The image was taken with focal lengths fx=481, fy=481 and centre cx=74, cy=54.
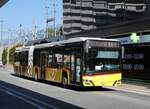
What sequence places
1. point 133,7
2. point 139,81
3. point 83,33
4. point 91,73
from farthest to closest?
point 83,33 → point 133,7 → point 139,81 → point 91,73

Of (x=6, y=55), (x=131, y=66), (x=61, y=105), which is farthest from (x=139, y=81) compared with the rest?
(x=6, y=55)

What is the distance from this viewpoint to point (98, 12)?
142ft

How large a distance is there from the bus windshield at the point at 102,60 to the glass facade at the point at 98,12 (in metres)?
9.69

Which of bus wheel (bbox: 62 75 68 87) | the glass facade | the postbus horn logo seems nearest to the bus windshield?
bus wheel (bbox: 62 75 68 87)

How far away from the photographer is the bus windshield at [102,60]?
2511 centimetres

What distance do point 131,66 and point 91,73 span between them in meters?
9.72

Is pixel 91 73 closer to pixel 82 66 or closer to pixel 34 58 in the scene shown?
pixel 82 66

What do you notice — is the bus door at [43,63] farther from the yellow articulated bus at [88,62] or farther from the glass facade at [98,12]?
the glass facade at [98,12]

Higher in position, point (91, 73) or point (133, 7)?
point (133, 7)

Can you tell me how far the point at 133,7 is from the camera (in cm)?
3772

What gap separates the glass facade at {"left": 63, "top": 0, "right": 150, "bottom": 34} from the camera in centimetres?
3691

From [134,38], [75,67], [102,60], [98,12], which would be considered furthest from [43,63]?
[98,12]

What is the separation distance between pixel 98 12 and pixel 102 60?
715 inches

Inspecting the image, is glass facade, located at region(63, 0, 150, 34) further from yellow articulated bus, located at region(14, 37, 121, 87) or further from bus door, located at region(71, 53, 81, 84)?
bus door, located at region(71, 53, 81, 84)
